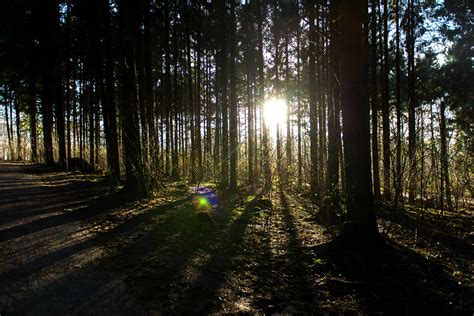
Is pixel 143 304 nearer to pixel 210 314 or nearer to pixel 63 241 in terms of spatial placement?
pixel 210 314

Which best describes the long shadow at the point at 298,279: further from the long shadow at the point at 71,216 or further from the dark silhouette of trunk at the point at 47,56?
the dark silhouette of trunk at the point at 47,56

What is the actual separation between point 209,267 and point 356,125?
275 cm

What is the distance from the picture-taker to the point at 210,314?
269cm

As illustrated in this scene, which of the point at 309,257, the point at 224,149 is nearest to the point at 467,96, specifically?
the point at 224,149

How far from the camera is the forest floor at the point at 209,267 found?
2854mm

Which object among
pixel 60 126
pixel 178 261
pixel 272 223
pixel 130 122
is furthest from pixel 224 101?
pixel 60 126

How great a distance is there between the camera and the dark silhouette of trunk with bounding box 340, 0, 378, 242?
174 inches

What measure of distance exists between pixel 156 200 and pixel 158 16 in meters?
9.62

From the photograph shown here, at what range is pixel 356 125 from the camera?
14.6 feet

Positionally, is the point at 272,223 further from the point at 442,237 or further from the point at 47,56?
the point at 47,56

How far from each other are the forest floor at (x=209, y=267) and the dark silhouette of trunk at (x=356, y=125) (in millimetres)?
484

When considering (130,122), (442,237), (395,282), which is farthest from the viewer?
(130,122)

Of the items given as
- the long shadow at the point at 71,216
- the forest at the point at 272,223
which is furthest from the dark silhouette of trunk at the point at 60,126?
the long shadow at the point at 71,216

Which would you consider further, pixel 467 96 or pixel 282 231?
pixel 467 96
